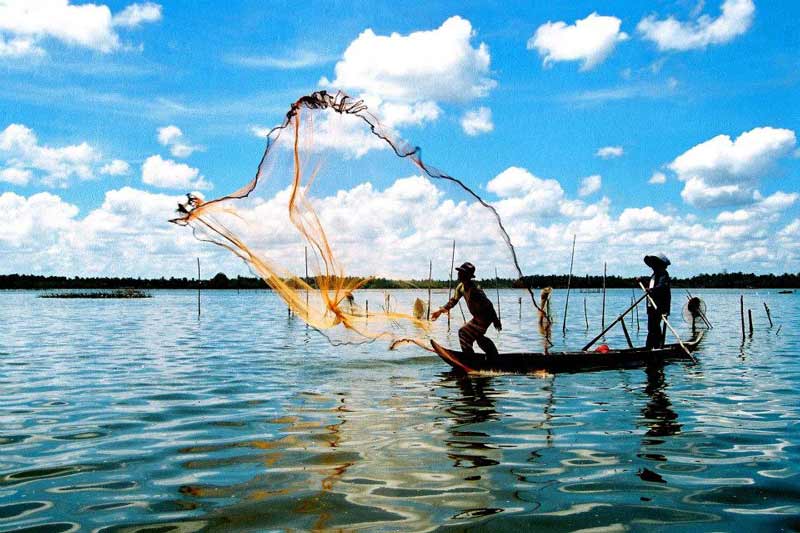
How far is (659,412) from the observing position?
9500mm

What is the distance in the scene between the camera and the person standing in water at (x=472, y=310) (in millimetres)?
11992

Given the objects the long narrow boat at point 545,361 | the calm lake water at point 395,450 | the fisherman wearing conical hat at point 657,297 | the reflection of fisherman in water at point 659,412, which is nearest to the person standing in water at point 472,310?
the long narrow boat at point 545,361

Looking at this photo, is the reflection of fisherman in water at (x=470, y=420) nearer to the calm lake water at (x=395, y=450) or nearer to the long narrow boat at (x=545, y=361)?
the calm lake water at (x=395, y=450)

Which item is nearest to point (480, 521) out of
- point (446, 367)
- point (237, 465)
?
point (237, 465)

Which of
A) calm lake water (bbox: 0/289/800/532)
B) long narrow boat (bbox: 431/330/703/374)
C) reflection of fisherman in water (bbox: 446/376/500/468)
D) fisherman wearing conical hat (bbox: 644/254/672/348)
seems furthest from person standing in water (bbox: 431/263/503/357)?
fisherman wearing conical hat (bbox: 644/254/672/348)

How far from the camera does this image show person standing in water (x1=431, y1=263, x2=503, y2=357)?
12.0m

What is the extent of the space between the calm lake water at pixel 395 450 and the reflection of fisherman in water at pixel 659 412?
6 cm

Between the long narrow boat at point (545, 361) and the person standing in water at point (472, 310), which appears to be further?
the long narrow boat at point (545, 361)

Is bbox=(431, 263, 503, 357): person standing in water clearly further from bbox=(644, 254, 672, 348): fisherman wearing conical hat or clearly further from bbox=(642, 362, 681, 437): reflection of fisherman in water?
bbox=(644, 254, 672, 348): fisherman wearing conical hat

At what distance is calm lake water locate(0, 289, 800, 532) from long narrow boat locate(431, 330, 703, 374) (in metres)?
0.38

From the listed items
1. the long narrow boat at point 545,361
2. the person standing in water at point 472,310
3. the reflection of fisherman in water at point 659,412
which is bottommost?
the reflection of fisherman in water at point 659,412

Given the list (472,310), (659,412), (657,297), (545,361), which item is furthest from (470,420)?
(657,297)

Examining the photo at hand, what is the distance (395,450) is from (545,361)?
7.13 meters

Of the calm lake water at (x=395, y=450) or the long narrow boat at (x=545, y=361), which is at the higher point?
the long narrow boat at (x=545, y=361)
